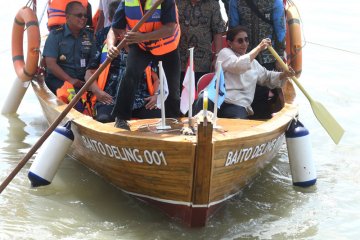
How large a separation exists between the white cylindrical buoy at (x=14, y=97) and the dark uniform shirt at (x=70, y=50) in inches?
57.1

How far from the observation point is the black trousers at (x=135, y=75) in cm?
450

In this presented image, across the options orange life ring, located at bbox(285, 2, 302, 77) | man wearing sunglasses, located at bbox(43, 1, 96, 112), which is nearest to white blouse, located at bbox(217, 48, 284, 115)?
orange life ring, located at bbox(285, 2, 302, 77)

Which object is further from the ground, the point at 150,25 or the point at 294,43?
the point at 150,25

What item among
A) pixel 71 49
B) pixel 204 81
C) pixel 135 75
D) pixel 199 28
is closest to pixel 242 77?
pixel 204 81

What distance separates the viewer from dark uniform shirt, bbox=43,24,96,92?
5906 millimetres

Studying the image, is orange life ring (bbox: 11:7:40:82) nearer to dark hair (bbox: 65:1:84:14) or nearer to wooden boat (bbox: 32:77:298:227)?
dark hair (bbox: 65:1:84:14)

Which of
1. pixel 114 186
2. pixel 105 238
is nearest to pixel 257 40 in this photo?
pixel 114 186

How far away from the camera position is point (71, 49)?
5926mm

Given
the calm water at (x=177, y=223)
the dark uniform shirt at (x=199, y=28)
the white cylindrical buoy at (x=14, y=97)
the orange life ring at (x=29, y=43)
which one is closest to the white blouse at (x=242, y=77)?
the calm water at (x=177, y=223)

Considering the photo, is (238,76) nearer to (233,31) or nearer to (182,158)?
(233,31)

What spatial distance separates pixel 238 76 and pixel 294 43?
4.47ft

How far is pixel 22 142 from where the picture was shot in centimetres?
659

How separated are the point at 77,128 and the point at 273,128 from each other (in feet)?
4.82

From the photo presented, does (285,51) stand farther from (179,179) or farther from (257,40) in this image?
(179,179)
